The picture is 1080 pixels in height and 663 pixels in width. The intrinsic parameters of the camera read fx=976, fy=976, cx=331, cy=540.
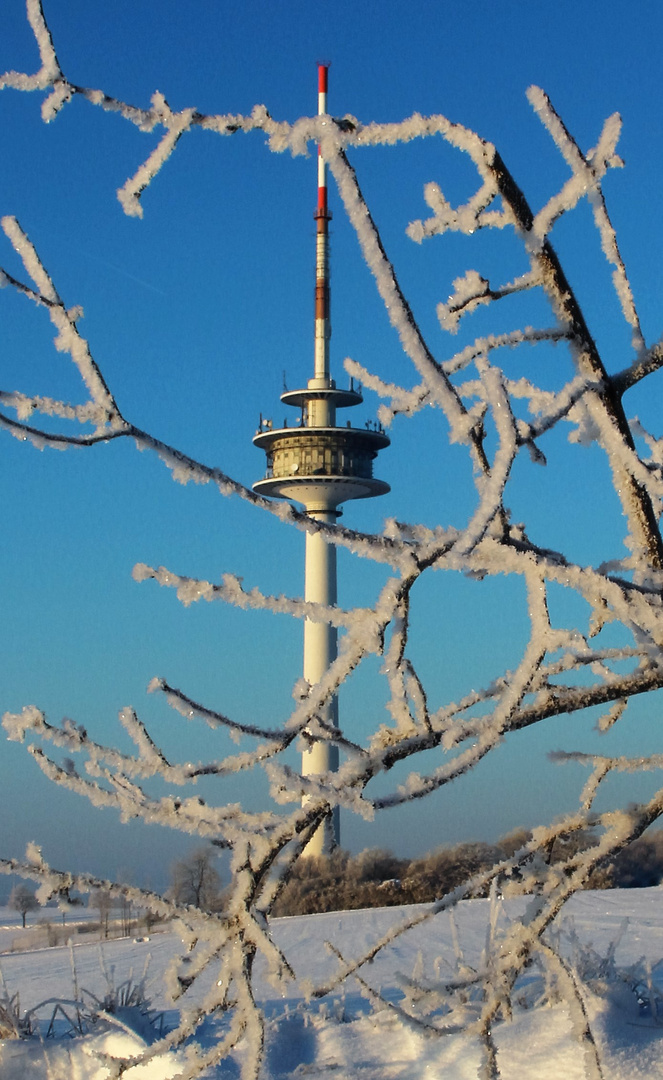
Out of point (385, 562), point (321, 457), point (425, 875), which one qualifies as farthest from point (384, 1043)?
point (321, 457)

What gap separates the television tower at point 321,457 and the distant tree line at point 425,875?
787 inches

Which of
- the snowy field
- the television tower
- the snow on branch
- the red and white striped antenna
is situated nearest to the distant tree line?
the snowy field

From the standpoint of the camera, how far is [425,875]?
10898 millimetres

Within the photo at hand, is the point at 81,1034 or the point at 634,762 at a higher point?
the point at 634,762

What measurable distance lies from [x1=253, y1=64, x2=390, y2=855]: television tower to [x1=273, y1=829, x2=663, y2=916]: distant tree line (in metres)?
20.0

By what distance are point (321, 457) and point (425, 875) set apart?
2466cm

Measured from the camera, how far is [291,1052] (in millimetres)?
2701

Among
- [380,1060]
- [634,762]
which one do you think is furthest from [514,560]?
[380,1060]

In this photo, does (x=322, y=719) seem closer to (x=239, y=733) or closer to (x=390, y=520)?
(x=239, y=733)

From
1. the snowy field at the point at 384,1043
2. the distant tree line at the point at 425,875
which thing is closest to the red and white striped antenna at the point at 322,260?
the distant tree line at the point at 425,875

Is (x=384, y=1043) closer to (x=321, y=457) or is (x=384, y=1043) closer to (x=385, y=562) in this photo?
(x=385, y=562)

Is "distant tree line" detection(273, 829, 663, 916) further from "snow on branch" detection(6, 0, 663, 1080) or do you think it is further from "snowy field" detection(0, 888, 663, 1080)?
"snow on branch" detection(6, 0, 663, 1080)

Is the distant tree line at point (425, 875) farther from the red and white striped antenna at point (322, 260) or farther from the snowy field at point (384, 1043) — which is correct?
the red and white striped antenna at point (322, 260)

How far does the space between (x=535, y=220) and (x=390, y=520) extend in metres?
0.44
